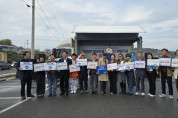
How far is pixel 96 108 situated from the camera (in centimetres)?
489

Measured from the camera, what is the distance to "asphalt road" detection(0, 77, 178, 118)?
14.3 feet

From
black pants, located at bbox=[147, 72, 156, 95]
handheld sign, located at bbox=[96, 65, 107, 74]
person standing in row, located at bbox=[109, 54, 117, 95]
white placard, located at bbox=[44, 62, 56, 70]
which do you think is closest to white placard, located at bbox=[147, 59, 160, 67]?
black pants, located at bbox=[147, 72, 156, 95]

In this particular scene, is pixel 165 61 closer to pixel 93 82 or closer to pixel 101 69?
pixel 101 69

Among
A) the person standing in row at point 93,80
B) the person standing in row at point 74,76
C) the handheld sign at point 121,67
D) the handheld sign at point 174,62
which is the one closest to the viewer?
the handheld sign at point 174,62

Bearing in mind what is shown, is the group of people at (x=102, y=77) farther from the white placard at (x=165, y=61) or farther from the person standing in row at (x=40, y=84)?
the white placard at (x=165, y=61)

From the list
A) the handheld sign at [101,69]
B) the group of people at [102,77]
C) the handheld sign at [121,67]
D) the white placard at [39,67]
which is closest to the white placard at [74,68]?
the group of people at [102,77]

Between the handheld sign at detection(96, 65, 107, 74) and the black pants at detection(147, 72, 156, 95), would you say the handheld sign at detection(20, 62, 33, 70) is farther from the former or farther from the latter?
the black pants at detection(147, 72, 156, 95)

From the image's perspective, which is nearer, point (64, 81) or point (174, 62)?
point (174, 62)

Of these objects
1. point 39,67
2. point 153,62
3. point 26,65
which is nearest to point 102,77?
point 153,62

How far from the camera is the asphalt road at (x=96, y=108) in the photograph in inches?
171

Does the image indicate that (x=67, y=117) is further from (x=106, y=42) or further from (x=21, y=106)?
(x=106, y=42)

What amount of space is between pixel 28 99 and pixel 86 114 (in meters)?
2.79

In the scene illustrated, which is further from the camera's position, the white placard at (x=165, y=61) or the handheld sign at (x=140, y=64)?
the handheld sign at (x=140, y=64)

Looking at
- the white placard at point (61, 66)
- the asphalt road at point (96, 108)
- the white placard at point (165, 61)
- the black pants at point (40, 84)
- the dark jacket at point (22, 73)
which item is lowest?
the asphalt road at point (96, 108)
